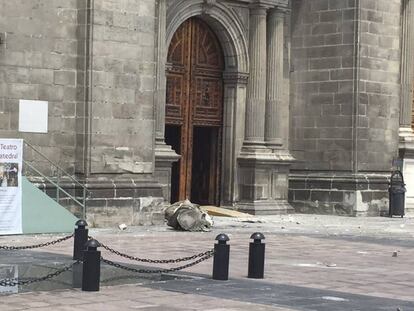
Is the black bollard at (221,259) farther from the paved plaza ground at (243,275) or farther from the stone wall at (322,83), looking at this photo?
the stone wall at (322,83)

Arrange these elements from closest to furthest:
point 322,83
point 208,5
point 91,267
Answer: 1. point 91,267
2. point 208,5
3. point 322,83

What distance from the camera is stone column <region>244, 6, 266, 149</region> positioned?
26.8 m

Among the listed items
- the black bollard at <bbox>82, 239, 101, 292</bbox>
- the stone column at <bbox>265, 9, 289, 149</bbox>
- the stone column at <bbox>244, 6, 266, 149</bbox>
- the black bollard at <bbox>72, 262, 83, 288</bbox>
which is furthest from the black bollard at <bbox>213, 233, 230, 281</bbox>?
the stone column at <bbox>265, 9, 289, 149</bbox>

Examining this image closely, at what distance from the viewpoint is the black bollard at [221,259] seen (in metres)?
12.6

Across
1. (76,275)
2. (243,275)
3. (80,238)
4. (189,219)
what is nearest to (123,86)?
(189,219)

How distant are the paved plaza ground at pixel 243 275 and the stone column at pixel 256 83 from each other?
4792 millimetres

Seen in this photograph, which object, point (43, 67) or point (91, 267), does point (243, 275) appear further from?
point (43, 67)

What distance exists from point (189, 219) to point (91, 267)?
33.0ft

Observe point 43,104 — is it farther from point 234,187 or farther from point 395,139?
point 395,139

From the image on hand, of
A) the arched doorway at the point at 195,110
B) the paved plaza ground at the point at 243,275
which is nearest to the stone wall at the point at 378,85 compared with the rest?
the arched doorway at the point at 195,110

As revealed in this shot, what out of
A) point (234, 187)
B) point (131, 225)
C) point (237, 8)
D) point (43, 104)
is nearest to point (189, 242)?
point (131, 225)

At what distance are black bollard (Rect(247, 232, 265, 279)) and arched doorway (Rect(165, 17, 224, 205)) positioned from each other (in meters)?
12.8

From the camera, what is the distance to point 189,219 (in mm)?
21188

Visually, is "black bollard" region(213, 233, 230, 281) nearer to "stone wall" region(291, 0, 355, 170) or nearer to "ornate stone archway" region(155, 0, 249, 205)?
"ornate stone archway" region(155, 0, 249, 205)
